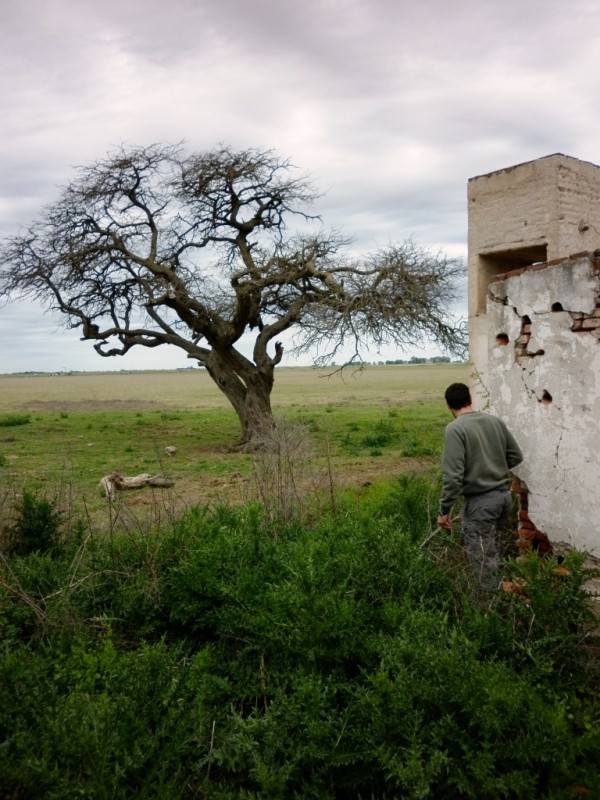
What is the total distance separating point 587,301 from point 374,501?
356 cm

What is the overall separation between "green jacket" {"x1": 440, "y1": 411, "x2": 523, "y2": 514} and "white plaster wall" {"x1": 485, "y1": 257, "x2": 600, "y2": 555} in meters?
0.48

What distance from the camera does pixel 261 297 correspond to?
60.4 feet

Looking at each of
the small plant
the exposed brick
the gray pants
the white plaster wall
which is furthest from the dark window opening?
the small plant

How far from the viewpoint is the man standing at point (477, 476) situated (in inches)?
218

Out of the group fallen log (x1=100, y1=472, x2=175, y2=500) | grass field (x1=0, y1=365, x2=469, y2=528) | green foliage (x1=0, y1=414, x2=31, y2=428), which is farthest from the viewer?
green foliage (x1=0, y1=414, x2=31, y2=428)

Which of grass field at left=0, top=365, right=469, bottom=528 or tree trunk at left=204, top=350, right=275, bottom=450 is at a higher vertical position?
tree trunk at left=204, top=350, right=275, bottom=450

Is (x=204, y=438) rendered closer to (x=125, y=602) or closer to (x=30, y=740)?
(x=125, y=602)

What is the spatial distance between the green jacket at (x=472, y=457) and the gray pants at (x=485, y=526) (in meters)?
0.08

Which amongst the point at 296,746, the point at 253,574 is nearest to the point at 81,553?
the point at 253,574

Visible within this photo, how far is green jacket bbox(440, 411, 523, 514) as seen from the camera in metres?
5.53

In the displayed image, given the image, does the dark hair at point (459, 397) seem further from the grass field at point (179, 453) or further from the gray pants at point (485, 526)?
the grass field at point (179, 453)

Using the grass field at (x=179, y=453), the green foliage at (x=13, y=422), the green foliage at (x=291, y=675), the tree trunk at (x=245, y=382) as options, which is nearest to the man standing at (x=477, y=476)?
the green foliage at (x=291, y=675)

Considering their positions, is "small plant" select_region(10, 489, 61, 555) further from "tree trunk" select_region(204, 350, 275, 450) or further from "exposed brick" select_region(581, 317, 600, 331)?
"tree trunk" select_region(204, 350, 275, 450)

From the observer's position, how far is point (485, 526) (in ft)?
18.8
